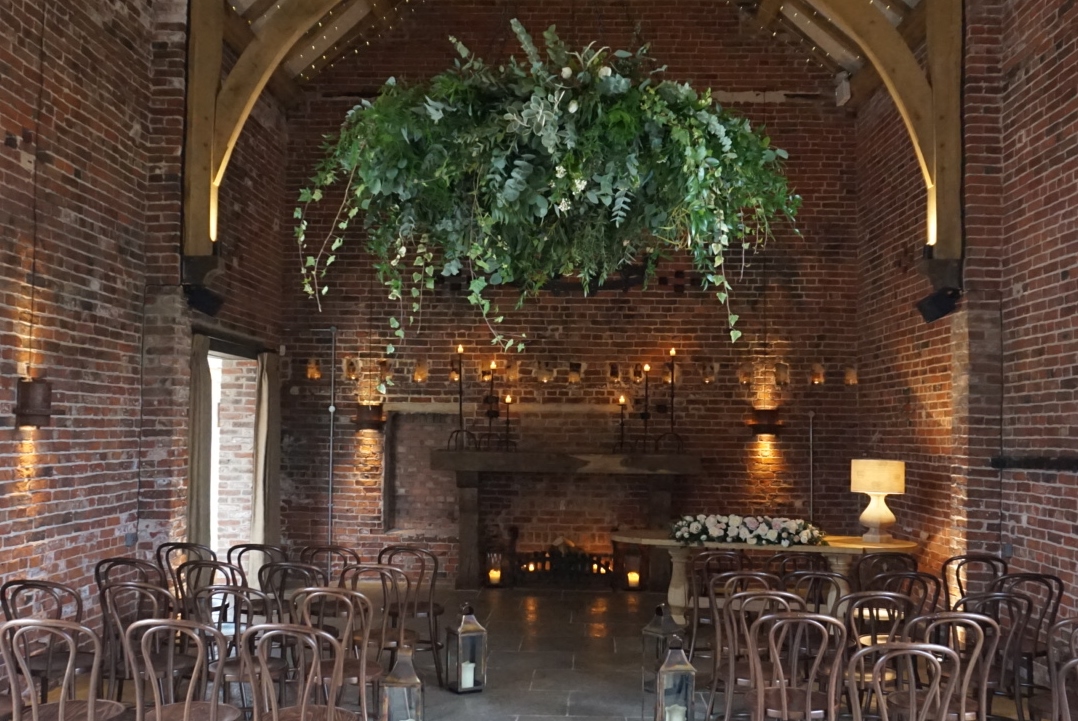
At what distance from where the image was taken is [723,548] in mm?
7020

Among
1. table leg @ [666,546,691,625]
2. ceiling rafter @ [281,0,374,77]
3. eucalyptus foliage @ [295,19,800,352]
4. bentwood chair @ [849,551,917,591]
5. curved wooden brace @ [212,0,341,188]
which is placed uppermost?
ceiling rafter @ [281,0,374,77]

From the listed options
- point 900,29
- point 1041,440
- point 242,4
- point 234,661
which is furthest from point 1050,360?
point 242,4

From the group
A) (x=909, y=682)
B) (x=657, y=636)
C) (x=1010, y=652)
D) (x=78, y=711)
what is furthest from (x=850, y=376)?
(x=78, y=711)

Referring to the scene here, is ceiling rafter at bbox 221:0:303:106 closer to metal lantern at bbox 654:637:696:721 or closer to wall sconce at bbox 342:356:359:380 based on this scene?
wall sconce at bbox 342:356:359:380

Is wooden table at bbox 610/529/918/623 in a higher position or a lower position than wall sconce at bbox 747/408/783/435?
lower

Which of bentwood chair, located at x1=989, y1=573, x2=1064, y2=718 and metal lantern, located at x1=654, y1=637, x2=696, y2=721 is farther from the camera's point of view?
bentwood chair, located at x1=989, y1=573, x2=1064, y2=718

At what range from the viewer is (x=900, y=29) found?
733cm

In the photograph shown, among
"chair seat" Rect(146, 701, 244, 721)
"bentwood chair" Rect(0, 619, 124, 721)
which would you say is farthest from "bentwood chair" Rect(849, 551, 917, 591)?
"bentwood chair" Rect(0, 619, 124, 721)

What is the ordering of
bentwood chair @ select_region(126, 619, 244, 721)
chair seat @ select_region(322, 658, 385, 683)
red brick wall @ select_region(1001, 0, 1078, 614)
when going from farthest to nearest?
red brick wall @ select_region(1001, 0, 1078, 614), chair seat @ select_region(322, 658, 385, 683), bentwood chair @ select_region(126, 619, 244, 721)

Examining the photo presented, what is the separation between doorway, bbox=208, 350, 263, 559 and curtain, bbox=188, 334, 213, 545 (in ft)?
5.49

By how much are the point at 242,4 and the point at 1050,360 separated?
607cm

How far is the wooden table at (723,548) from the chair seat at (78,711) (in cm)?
403

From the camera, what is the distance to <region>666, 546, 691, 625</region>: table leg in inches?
273

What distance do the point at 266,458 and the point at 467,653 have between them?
12.2 ft
